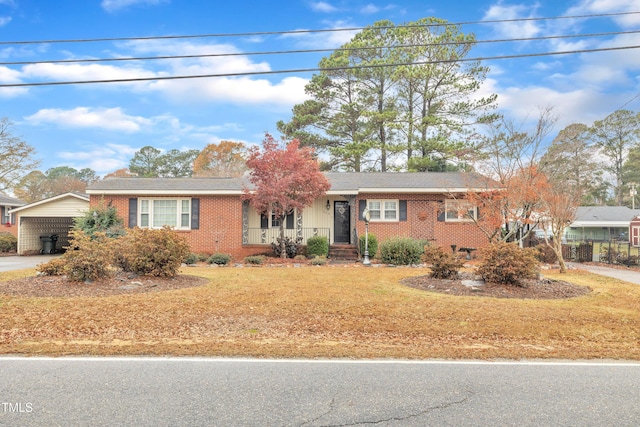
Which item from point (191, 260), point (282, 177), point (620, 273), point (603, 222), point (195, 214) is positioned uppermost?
point (282, 177)

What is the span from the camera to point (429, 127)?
101ft

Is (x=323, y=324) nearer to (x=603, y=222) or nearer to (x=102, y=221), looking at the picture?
(x=102, y=221)

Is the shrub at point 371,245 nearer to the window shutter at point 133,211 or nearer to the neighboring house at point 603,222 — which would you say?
the window shutter at point 133,211

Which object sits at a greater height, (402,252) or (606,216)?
(606,216)

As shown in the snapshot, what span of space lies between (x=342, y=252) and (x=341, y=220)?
217 centimetres

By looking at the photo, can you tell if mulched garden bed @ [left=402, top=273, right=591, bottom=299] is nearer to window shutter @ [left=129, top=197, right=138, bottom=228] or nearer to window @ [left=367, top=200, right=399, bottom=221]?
window @ [left=367, top=200, right=399, bottom=221]

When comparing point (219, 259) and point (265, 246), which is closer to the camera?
point (219, 259)

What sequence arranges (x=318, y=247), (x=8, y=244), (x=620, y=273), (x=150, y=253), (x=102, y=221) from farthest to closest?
(x=8, y=244) < (x=102, y=221) < (x=318, y=247) < (x=620, y=273) < (x=150, y=253)

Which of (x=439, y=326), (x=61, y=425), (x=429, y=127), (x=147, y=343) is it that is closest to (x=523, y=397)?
(x=439, y=326)

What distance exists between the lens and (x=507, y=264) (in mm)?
9812

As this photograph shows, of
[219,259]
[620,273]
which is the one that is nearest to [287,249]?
[219,259]

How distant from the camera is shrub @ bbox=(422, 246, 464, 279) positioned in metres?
10.9

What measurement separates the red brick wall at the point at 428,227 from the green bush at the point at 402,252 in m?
2.50

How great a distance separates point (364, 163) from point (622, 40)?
73.0ft
